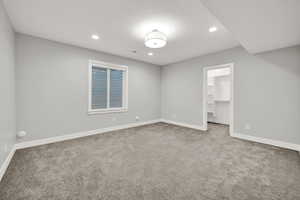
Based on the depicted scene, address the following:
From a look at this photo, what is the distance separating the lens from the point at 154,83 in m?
5.29

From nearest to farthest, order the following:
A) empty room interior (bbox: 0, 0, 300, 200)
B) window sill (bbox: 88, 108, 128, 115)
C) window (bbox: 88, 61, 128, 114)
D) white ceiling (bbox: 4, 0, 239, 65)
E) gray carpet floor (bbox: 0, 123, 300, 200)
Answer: gray carpet floor (bbox: 0, 123, 300, 200), empty room interior (bbox: 0, 0, 300, 200), white ceiling (bbox: 4, 0, 239, 65), window sill (bbox: 88, 108, 128, 115), window (bbox: 88, 61, 128, 114)

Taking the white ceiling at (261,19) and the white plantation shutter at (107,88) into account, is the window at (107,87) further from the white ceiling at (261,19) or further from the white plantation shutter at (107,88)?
the white ceiling at (261,19)

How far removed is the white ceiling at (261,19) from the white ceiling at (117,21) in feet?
1.37

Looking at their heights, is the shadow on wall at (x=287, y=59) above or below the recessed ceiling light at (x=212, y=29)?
below

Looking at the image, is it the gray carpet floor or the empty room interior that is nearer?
the gray carpet floor

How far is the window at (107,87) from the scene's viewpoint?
3725mm

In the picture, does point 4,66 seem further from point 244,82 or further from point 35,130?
point 244,82

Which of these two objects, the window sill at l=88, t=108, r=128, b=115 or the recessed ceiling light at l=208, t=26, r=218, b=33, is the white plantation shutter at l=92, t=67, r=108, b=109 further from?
the recessed ceiling light at l=208, t=26, r=218, b=33

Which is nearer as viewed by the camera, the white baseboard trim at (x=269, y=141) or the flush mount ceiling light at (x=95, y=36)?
the white baseboard trim at (x=269, y=141)

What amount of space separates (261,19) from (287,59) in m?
1.81

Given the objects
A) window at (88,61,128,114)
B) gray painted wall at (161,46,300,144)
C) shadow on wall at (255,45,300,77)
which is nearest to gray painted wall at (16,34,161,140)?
window at (88,61,128,114)

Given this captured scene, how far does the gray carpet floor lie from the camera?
142cm

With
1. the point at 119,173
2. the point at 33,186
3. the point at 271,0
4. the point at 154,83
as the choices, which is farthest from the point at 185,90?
the point at 33,186

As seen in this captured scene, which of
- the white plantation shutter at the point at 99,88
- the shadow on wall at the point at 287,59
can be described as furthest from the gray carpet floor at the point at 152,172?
the shadow on wall at the point at 287,59
